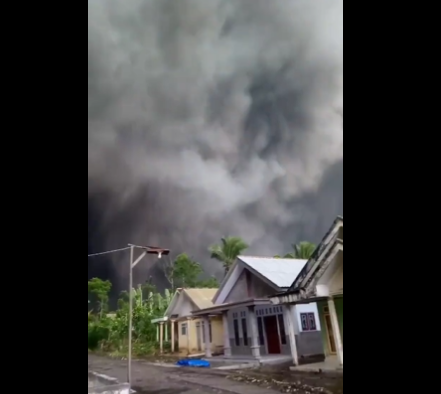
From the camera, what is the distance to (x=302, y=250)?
6.06 ft

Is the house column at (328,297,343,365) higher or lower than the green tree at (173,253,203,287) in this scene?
lower

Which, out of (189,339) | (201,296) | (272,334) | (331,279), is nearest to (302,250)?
(331,279)

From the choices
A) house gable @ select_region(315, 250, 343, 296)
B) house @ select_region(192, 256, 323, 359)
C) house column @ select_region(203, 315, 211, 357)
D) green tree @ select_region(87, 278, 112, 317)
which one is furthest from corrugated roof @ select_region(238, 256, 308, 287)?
green tree @ select_region(87, 278, 112, 317)

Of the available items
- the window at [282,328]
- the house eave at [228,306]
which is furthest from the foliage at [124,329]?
the window at [282,328]

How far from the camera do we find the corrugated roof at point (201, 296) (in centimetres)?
184

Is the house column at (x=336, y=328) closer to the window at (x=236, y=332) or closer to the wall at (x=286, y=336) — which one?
the wall at (x=286, y=336)

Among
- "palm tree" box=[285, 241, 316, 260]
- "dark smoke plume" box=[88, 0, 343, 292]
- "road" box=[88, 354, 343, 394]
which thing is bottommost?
"road" box=[88, 354, 343, 394]

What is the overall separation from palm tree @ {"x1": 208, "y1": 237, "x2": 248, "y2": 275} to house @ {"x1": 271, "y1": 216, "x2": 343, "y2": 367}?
0.25m

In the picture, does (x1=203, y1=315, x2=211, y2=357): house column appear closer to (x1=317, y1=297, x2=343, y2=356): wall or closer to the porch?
the porch

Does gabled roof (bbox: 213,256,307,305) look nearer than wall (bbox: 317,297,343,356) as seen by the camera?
No

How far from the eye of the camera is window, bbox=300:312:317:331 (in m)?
1.75

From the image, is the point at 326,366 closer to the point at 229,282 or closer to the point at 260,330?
the point at 260,330

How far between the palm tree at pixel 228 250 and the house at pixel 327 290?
0.25m
